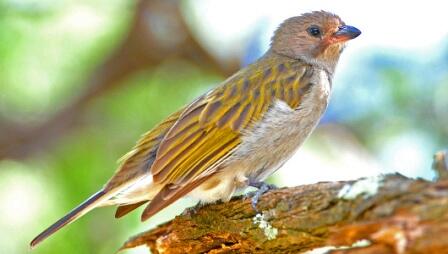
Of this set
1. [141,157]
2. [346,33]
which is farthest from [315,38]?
[141,157]

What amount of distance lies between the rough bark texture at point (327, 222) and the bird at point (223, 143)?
9.9 inches

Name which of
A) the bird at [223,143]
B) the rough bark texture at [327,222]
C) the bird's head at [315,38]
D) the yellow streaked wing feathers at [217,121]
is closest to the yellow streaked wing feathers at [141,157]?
the bird at [223,143]

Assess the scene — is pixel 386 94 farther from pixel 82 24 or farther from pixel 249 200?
pixel 249 200

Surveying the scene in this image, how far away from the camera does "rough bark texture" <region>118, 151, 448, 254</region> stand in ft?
11.0

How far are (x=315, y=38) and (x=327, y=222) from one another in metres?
2.99

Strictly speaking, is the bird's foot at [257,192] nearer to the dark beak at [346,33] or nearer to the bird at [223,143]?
the bird at [223,143]

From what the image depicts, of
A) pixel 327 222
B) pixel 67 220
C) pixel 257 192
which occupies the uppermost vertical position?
pixel 67 220

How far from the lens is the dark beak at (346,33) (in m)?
6.41

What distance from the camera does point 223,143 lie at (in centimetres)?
534

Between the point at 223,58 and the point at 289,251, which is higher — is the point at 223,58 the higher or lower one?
the higher one

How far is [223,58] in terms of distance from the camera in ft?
27.3

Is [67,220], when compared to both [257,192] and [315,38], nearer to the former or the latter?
[257,192]

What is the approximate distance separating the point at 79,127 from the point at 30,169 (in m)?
0.61

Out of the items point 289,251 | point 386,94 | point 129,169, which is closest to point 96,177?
point 129,169
